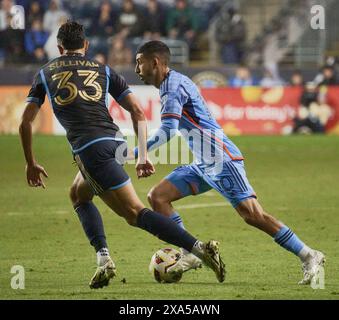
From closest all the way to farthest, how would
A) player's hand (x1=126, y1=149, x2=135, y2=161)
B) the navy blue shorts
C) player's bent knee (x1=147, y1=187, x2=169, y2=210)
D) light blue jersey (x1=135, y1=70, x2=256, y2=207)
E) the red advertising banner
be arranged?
the navy blue shorts → player's hand (x1=126, y1=149, x2=135, y2=161) → light blue jersey (x1=135, y1=70, x2=256, y2=207) → player's bent knee (x1=147, y1=187, x2=169, y2=210) → the red advertising banner

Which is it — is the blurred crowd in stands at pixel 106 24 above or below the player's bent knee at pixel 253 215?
above

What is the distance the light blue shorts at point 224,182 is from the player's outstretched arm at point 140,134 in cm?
76

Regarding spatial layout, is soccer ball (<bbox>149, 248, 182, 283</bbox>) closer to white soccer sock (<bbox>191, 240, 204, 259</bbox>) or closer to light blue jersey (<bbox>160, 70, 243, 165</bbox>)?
white soccer sock (<bbox>191, 240, 204, 259</bbox>)

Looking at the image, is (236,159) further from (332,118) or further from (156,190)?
(332,118)

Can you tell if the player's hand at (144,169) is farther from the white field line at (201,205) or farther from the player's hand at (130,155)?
the white field line at (201,205)

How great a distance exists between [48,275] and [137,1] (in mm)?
21311

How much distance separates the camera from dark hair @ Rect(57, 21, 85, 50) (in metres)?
7.86

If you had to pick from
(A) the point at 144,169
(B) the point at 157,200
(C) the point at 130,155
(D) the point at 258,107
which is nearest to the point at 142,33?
(D) the point at 258,107

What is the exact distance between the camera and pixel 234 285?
26.5 feet

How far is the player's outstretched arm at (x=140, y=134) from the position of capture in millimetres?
7859

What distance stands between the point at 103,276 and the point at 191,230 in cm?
373

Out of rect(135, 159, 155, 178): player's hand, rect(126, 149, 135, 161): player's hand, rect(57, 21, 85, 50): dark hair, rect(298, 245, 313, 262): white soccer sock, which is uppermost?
rect(57, 21, 85, 50): dark hair

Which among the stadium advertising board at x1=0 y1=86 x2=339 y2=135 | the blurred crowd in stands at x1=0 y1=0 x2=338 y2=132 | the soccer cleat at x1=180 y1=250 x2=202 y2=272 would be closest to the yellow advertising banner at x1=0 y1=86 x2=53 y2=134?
the stadium advertising board at x1=0 y1=86 x2=339 y2=135

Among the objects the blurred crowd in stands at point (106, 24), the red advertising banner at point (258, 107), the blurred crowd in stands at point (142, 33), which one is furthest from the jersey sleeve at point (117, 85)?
the blurred crowd in stands at point (106, 24)
